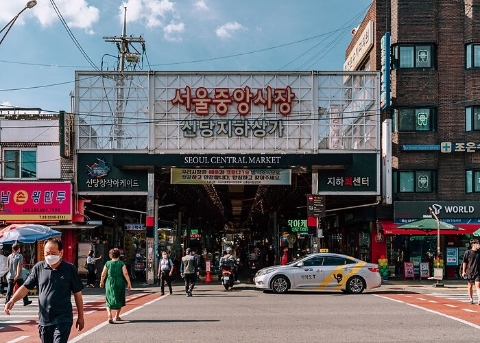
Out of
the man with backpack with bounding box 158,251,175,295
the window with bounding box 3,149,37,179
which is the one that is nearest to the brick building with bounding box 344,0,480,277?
the man with backpack with bounding box 158,251,175,295

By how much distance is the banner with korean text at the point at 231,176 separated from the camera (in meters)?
29.8

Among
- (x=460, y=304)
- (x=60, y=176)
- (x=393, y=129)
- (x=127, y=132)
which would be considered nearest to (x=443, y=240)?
(x=393, y=129)

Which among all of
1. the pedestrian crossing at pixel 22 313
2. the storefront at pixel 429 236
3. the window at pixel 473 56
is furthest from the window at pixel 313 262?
the window at pixel 473 56

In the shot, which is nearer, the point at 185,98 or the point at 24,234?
the point at 24,234

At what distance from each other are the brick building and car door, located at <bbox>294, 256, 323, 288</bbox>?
9329 millimetres

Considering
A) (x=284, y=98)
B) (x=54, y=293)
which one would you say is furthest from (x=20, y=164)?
(x=54, y=293)

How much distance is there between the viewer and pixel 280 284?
2328cm

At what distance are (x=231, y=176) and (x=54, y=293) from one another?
2247 cm

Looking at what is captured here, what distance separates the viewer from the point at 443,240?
106ft

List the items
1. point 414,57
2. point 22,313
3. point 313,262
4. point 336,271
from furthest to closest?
1. point 414,57
2. point 313,262
3. point 336,271
4. point 22,313

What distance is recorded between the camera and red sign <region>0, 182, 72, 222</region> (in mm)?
29219

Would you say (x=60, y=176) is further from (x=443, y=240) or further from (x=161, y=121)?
(x=443, y=240)

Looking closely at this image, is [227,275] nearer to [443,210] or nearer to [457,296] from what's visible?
[457,296]

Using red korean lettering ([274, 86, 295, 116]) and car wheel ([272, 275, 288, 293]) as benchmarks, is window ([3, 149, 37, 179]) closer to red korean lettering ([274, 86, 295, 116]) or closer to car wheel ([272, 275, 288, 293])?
red korean lettering ([274, 86, 295, 116])
